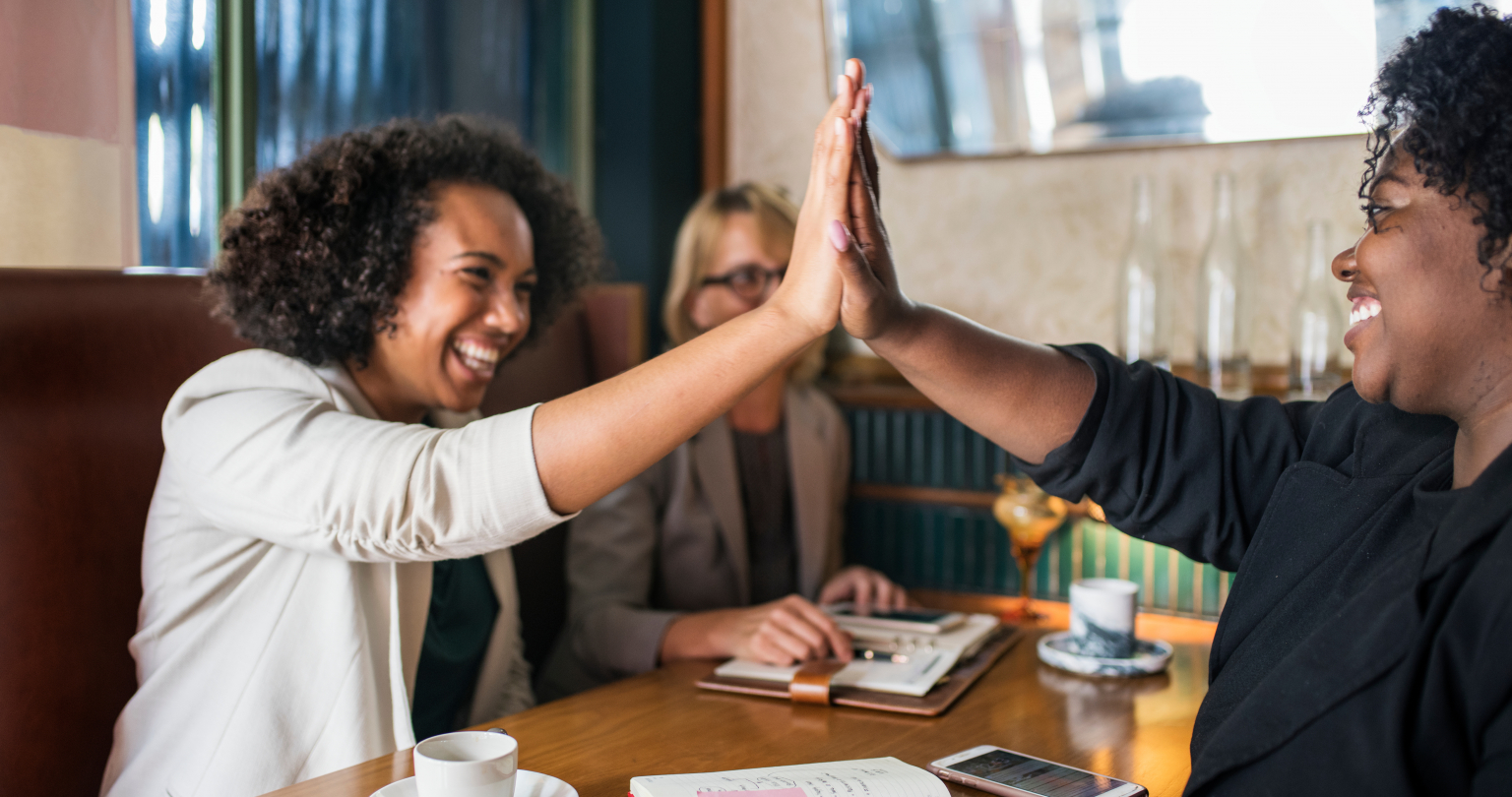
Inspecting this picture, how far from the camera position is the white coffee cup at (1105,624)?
1477mm

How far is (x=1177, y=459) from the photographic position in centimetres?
119

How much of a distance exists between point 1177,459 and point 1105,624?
0.38 meters

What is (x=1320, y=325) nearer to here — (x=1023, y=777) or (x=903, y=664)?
(x=903, y=664)

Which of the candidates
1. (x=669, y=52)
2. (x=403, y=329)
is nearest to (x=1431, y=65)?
(x=403, y=329)

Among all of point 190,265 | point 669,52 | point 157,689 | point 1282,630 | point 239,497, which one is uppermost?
point 669,52

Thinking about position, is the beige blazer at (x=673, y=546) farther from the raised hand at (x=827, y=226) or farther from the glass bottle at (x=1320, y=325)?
the glass bottle at (x=1320, y=325)

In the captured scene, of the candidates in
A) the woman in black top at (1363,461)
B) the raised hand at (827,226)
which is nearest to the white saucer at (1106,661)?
the woman in black top at (1363,461)

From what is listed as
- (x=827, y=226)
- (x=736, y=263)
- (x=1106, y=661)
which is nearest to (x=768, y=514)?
(x=736, y=263)

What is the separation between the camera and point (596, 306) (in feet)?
7.77

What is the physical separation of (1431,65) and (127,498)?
1.56 m

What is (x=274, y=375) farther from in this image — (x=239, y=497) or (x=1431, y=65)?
(x=1431, y=65)

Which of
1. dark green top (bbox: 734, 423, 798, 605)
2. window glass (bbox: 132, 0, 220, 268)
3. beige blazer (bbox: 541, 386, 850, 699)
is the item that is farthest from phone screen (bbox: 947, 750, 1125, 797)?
window glass (bbox: 132, 0, 220, 268)

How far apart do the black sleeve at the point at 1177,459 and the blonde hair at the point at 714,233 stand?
1028 millimetres

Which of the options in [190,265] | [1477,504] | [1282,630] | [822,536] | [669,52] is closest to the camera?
[1477,504]
